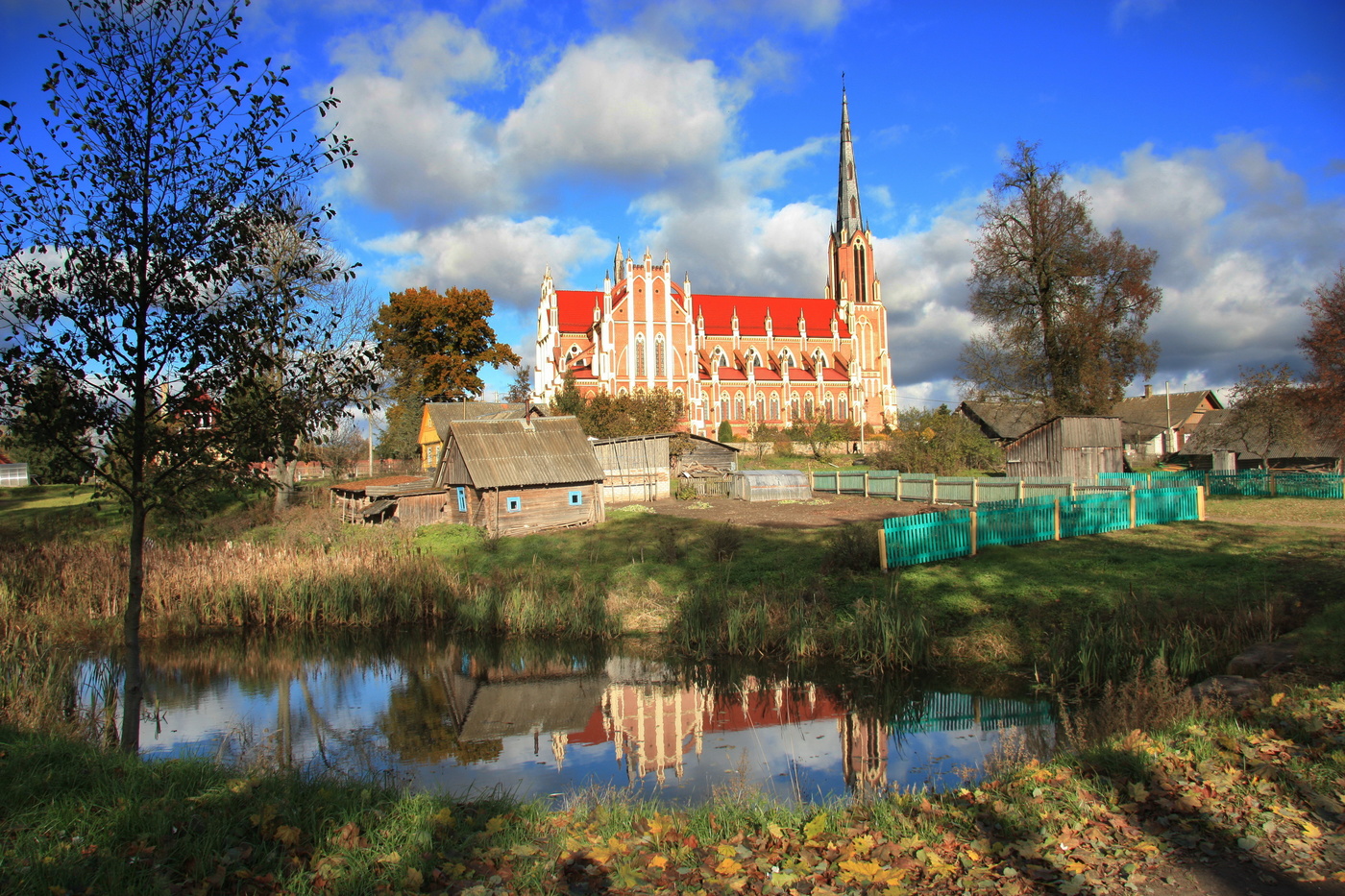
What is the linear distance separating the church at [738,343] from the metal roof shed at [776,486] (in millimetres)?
25623

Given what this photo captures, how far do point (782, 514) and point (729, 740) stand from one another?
18.2m

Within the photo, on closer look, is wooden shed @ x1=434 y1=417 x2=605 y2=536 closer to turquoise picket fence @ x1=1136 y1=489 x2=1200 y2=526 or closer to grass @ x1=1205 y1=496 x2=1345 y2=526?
turquoise picket fence @ x1=1136 y1=489 x2=1200 y2=526

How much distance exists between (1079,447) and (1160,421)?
134ft

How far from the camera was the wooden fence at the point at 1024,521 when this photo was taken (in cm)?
1648

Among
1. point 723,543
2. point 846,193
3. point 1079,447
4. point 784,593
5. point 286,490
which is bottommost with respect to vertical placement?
point 784,593

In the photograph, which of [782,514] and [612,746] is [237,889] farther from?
[782,514]

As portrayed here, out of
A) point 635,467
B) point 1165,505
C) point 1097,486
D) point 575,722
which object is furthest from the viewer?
point 635,467

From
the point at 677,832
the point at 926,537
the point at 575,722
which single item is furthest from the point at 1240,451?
the point at 677,832

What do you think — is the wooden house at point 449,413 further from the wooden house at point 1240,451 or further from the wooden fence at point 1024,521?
the wooden house at point 1240,451

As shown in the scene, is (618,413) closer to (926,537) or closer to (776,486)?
(776,486)

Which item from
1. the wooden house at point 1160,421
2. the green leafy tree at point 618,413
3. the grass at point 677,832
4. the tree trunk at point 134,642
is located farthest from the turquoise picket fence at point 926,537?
the wooden house at point 1160,421

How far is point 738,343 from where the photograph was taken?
79312 millimetres

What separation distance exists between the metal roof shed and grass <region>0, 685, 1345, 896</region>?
27.7 m

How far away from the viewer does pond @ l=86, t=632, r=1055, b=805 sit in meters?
8.89
